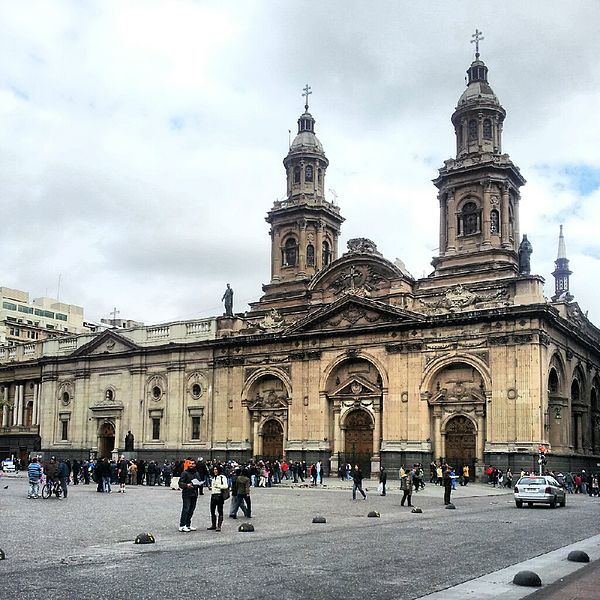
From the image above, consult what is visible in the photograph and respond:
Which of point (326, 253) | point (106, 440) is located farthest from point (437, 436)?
point (106, 440)

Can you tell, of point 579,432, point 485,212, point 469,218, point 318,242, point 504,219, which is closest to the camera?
point 579,432

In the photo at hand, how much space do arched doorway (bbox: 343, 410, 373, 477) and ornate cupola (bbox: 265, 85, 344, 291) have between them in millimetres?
14087

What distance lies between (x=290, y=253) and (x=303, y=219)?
3.27 meters

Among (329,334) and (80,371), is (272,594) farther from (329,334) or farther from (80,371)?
(80,371)

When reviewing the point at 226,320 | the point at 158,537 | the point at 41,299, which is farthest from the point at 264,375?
the point at 41,299

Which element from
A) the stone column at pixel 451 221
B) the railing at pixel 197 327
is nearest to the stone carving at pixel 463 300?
the stone column at pixel 451 221

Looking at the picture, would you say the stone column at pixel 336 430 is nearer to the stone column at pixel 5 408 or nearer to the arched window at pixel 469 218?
the arched window at pixel 469 218

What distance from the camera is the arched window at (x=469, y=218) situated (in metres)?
61.1

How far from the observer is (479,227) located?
6059 centimetres

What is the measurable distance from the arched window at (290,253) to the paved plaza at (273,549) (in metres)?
39.2

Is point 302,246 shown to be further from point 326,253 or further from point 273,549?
point 273,549

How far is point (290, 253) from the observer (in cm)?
7062

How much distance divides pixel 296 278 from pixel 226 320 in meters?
6.80

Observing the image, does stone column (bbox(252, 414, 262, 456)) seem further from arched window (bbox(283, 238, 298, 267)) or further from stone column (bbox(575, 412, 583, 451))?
stone column (bbox(575, 412, 583, 451))
